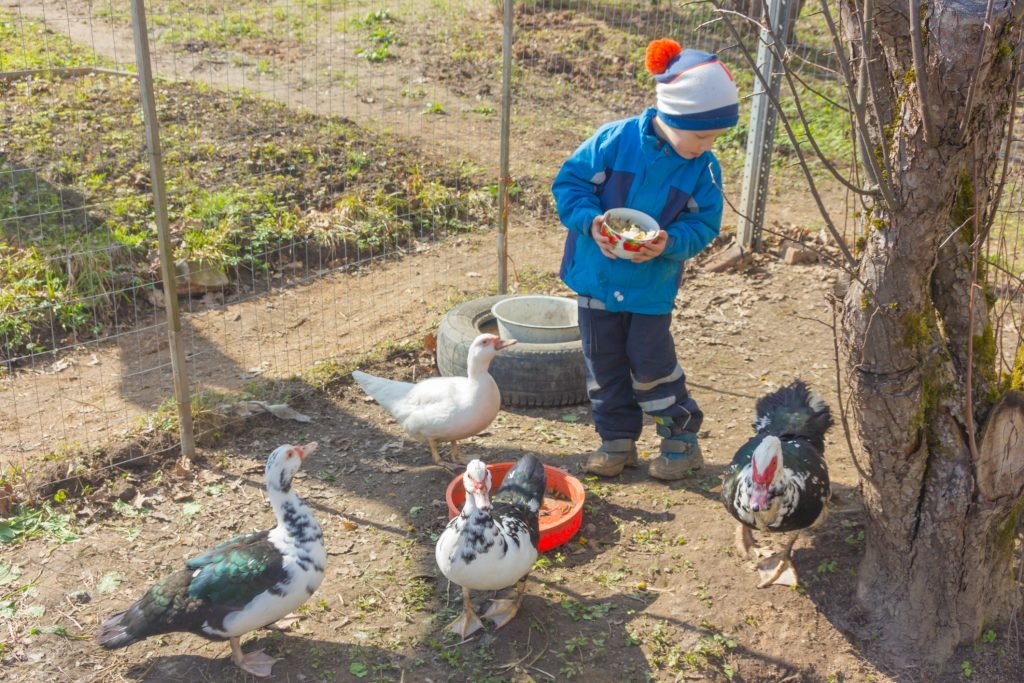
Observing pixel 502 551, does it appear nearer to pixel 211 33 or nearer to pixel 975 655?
pixel 975 655

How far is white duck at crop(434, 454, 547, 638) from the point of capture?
3619 mm

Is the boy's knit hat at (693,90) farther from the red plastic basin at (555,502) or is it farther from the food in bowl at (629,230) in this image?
the red plastic basin at (555,502)

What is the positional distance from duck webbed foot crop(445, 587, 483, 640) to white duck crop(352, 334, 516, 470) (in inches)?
45.2

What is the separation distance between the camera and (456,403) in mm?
4840

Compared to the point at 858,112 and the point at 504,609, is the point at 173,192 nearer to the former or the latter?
the point at 504,609

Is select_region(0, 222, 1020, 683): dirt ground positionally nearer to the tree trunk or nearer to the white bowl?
the tree trunk

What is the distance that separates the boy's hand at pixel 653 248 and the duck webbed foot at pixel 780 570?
4.55 feet

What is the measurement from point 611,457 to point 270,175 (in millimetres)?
4574

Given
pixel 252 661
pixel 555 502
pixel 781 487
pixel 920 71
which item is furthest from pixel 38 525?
pixel 920 71

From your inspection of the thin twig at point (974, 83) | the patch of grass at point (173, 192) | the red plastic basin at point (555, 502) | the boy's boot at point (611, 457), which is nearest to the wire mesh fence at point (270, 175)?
the patch of grass at point (173, 192)

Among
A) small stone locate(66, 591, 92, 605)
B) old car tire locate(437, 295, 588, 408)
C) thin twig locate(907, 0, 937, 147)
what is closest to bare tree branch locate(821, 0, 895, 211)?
thin twig locate(907, 0, 937, 147)

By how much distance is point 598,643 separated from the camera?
12.6 ft

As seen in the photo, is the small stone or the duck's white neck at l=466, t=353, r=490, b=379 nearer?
the small stone

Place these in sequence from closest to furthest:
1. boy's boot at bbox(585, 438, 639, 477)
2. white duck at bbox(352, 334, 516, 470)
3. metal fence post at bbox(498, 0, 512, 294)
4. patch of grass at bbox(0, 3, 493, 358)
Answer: white duck at bbox(352, 334, 516, 470), boy's boot at bbox(585, 438, 639, 477), metal fence post at bbox(498, 0, 512, 294), patch of grass at bbox(0, 3, 493, 358)
